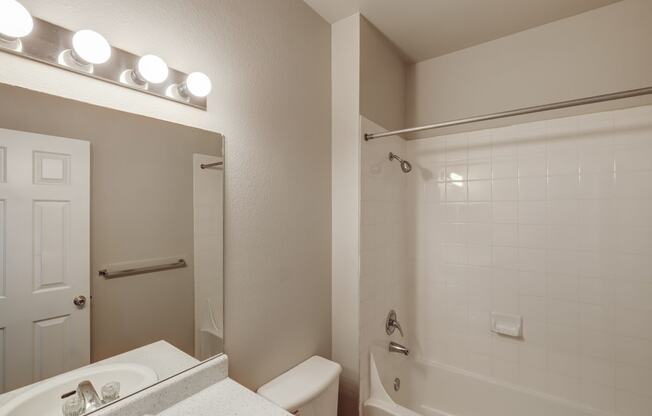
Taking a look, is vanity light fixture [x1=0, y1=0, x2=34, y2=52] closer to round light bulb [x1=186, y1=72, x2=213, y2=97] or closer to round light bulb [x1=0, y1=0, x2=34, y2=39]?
round light bulb [x1=0, y1=0, x2=34, y2=39]

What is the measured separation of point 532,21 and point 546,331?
1822 millimetres

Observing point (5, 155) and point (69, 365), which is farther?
point (69, 365)

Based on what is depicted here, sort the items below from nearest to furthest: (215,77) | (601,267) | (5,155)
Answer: (5,155) → (215,77) → (601,267)

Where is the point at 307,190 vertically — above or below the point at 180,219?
above

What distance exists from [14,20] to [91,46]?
0.15 metres

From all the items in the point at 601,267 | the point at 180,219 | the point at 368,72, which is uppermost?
the point at 368,72

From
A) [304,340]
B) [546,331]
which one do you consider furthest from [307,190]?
[546,331]

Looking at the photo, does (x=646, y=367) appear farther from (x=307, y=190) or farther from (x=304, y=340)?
(x=307, y=190)

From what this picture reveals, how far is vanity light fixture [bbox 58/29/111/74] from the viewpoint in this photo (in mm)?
811

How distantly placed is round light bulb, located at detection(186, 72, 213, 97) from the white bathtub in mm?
1595

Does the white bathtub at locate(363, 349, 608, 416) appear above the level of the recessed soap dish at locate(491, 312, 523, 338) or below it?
below

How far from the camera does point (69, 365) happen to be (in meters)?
0.84

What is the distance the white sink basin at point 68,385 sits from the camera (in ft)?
2.52

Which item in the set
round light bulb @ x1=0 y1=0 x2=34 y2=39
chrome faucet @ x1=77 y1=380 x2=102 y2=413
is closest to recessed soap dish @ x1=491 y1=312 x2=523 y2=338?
chrome faucet @ x1=77 y1=380 x2=102 y2=413
